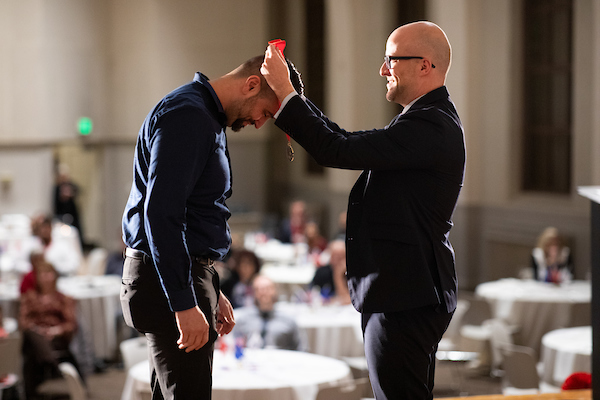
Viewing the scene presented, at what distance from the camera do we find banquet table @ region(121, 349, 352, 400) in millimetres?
4121

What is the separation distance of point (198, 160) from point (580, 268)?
7.88 metres

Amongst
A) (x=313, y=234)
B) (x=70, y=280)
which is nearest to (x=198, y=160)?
(x=70, y=280)

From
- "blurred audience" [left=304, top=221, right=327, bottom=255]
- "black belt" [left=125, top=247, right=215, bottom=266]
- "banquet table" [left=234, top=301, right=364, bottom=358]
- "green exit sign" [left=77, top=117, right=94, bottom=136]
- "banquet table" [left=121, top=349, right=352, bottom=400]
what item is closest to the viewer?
"black belt" [left=125, top=247, right=215, bottom=266]

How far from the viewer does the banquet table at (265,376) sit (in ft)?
13.5

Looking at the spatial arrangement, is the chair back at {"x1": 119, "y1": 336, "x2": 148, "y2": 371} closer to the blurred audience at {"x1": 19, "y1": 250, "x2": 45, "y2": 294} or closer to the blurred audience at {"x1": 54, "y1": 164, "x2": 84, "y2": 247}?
the blurred audience at {"x1": 19, "y1": 250, "x2": 45, "y2": 294}

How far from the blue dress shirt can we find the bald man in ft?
0.73

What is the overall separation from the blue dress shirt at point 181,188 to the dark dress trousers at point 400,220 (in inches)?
9.0

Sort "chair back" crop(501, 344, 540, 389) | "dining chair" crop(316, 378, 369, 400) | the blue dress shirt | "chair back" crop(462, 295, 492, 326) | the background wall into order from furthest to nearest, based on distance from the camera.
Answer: the background wall < "chair back" crop(462, 295, 492, 326) < "chair back" crop(501, 344, 540, 389) < "dining chair" crop(316, 378, 369, 400) < the blue dress shirt

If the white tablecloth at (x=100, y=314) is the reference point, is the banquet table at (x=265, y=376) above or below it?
above

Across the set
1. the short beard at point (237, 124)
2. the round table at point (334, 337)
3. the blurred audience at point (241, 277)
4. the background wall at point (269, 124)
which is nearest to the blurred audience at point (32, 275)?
the blurred audience at point (241, 277)

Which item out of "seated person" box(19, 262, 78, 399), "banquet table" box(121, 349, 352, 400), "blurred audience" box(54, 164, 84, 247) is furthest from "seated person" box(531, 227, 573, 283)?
"blurred audience" box(54, 164, 84, 247)

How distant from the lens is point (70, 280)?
26.7 ft

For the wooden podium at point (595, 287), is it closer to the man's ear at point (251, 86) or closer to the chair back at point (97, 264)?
the man's ear at point (251, 86)

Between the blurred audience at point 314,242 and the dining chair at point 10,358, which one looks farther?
the blurred audience at point 314,242
